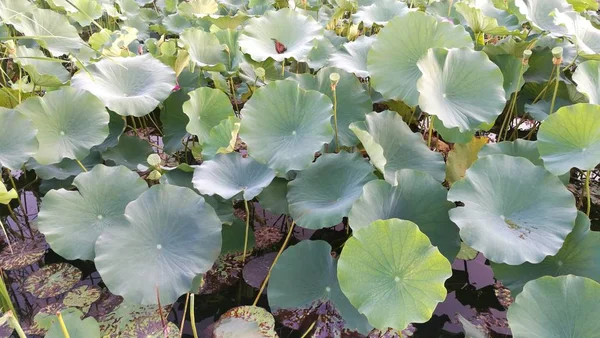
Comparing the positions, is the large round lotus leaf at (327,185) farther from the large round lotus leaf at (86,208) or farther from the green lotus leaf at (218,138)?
the large round lotus leaf at (86,208)

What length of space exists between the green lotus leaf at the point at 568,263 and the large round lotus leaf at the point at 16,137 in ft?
4.78

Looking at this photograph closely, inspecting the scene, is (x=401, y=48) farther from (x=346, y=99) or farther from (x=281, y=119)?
(x=281, y=119)

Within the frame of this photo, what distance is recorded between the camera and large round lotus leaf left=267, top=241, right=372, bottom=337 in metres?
1.34

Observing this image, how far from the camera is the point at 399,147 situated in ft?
5.05

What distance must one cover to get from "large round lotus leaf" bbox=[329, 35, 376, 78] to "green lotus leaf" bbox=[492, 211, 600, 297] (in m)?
0.86

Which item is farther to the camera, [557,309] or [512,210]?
[512,210]

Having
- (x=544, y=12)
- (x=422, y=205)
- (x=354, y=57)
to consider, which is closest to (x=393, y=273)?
(x=422, y=205)

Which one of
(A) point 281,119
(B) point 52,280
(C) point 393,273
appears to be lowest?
(B) point 52,280

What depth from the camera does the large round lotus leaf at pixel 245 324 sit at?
124 cm

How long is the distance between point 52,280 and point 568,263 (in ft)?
5.10

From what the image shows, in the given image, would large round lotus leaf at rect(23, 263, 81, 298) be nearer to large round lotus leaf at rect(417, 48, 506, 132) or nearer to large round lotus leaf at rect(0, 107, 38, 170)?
large round lotus leaf at rect(0, 107, 38, 170)

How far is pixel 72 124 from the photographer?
162 cm

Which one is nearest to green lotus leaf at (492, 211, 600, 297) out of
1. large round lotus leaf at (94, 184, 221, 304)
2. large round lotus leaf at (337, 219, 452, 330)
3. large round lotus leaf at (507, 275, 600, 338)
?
large round lotus leaf at (507, 275, 600, 338)

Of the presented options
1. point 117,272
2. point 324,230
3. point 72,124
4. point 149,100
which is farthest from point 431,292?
point 72,124
